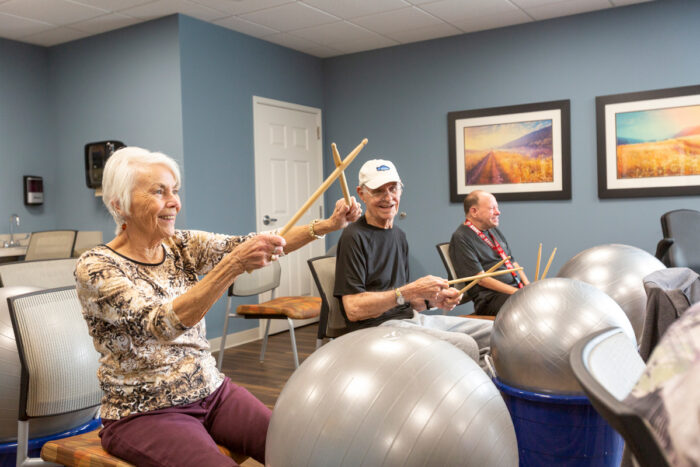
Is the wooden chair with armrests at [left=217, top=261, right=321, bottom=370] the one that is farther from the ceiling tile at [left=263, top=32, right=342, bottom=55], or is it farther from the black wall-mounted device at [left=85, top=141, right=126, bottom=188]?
the ceiling tile at [left=263, top=32, right=342, bottom=55]

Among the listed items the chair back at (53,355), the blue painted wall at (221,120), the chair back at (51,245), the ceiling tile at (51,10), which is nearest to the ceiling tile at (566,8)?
the blue painted wall at (221,120)

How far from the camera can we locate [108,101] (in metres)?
5.23

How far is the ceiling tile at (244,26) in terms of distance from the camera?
16.2 ft

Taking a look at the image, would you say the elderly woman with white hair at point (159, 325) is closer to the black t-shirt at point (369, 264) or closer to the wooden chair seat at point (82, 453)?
the wooden chair seat at point (82, 453)

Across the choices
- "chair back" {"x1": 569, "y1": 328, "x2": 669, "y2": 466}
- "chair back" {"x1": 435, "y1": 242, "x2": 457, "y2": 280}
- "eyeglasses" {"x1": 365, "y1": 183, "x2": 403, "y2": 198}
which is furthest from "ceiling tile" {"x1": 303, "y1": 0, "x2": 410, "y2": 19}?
"chair back" {"x1": 569, "y1": 328, "x2": 669, "y2": 466}

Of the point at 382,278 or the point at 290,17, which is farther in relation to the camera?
the point at 290,17

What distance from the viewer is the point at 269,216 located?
221 inches

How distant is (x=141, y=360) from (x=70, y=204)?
463cm

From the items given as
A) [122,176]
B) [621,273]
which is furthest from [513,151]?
[122,176]

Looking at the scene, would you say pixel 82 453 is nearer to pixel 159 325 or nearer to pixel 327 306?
pixel 159 325

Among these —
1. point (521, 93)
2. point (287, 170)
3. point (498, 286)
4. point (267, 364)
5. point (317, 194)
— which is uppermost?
point (521, 93)

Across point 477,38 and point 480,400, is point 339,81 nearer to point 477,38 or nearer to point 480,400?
point 477,38

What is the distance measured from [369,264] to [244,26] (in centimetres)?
342

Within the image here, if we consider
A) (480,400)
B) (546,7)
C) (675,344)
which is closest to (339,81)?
(546,7)
